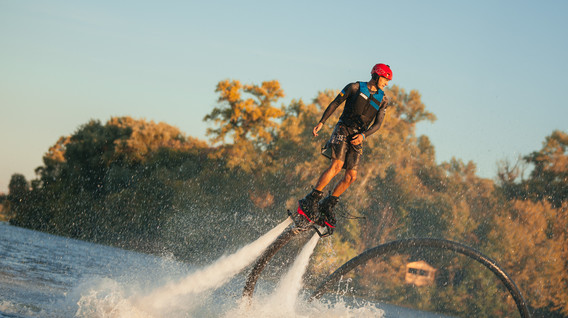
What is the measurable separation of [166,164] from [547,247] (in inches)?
1365

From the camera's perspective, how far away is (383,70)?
11.2 metres

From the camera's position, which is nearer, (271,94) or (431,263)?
(431,263)

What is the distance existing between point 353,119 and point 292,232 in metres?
2.53

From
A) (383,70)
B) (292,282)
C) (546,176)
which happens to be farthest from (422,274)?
(383,70)

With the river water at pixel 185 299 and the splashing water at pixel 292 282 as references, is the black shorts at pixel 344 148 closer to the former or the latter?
the river water at pixel 185 299

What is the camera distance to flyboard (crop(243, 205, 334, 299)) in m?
12.0

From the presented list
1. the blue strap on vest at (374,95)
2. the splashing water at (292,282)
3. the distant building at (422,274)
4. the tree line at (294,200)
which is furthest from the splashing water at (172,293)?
the distant building at (422,274)

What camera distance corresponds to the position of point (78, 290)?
13.7 metres

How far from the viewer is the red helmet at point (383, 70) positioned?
1120cm

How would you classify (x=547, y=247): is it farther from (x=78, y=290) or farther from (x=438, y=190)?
(x=78, y=290)

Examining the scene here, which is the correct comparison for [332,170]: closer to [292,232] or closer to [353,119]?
[353,119]

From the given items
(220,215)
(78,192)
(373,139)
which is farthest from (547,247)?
(78,192)

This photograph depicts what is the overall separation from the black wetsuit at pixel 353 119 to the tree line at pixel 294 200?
36701mm

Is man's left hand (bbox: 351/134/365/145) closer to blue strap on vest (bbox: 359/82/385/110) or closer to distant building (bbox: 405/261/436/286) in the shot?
blue strap on vest (bbox: 359/82/385/110)
